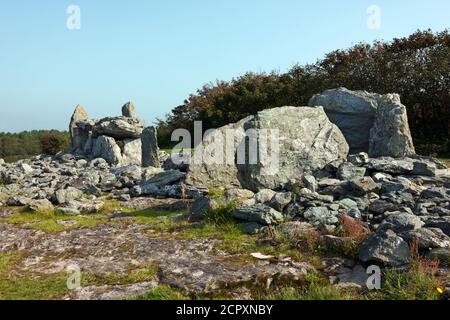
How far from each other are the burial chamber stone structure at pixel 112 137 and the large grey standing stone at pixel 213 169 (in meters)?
9.14

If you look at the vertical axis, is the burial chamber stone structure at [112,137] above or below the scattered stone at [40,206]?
above

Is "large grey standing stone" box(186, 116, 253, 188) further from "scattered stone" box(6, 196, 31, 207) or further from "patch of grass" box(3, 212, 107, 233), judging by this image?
"scattered stone" box(6, 196, 31, 207)

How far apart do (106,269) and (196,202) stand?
3.13 metres

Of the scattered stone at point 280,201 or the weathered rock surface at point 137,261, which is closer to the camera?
the weathered rock surface at point 137,261

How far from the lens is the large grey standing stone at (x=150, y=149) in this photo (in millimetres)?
20969

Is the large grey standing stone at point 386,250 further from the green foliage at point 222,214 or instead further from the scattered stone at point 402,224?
the green foliage at point 222,214

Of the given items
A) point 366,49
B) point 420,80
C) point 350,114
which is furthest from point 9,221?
point 366,49

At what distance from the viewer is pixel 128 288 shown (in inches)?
227

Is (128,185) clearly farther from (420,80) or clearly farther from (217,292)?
(420,80)

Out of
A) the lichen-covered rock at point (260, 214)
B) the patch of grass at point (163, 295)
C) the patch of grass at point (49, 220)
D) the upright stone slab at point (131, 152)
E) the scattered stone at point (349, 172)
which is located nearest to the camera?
the patch of grass at point (163, 295)

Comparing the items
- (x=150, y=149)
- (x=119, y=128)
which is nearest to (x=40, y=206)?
(x=150, y=149)

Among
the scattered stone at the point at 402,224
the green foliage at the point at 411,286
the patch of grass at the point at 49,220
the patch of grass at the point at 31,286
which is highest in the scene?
the scattered stone at the point at 402,224

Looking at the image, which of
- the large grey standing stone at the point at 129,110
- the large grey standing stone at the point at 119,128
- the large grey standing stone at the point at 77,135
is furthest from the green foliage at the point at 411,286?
the large grey standing stone at the point at 77,135

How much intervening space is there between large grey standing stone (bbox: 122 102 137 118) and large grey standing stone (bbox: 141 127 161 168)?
8.32 m
